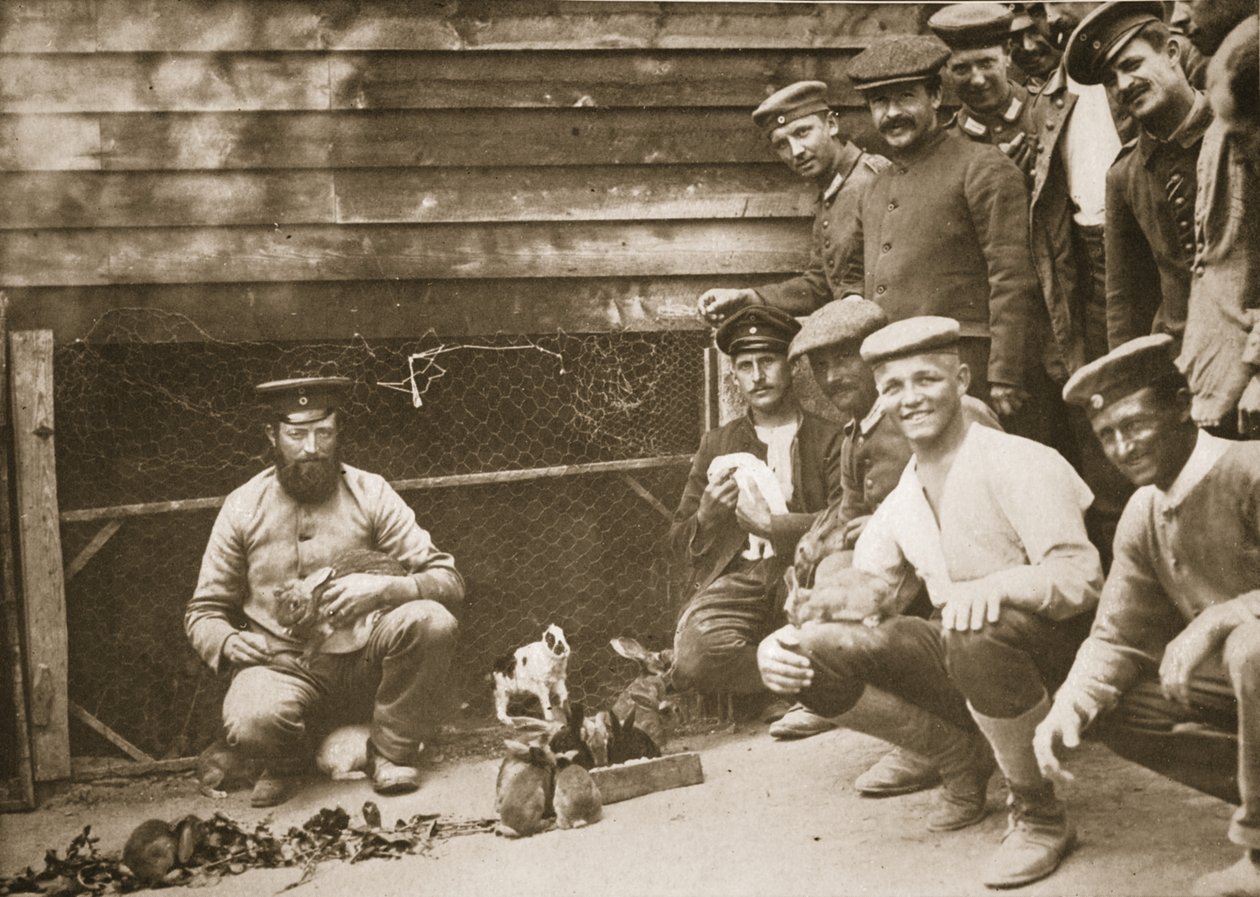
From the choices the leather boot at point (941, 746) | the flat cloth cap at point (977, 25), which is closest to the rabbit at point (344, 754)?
the leather boot at point (941, 746)

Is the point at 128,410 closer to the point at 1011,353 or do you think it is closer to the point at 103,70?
the point at 103,70

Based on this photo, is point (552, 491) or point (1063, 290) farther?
point (552, 491)

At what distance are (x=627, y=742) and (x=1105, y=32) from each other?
7.36ft

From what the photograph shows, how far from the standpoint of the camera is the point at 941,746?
3.80 metres

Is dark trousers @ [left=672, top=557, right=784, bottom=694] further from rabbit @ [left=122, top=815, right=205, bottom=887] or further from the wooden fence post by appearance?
the wooden fence post

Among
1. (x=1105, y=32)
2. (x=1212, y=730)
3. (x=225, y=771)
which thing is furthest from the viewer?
(x=225, y=771)

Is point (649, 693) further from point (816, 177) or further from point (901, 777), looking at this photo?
point (816, 177)

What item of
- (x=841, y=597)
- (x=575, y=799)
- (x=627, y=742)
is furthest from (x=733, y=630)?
(x=575, y=799)

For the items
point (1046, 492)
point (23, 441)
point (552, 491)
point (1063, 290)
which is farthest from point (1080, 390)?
point (23, 441)

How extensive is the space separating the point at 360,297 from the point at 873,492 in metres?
1.61

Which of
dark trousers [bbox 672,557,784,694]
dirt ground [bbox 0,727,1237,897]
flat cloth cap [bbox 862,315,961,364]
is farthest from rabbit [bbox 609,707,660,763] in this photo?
flat cloth cap [bbox 862,315,961,364]

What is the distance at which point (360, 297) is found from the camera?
14.8 feet

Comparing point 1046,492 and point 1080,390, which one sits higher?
point 1080,390

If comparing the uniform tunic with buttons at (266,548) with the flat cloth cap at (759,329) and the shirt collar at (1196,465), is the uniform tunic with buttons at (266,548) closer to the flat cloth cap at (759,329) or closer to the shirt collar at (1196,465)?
the flat cloth cap at (759,329)
